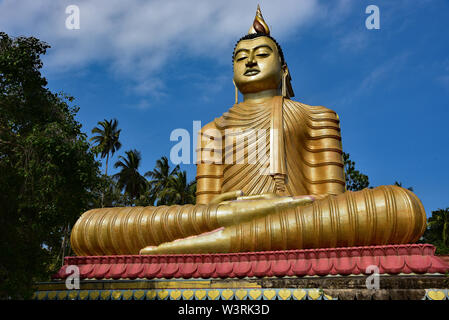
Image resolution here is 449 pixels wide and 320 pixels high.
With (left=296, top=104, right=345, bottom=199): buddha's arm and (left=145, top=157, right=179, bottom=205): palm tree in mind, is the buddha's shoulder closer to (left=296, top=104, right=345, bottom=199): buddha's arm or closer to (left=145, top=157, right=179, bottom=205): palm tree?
(left=296, top=104, right=345, bottom=199): buddha's arm

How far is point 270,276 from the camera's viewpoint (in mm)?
6000

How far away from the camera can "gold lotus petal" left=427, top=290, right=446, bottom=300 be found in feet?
15.8

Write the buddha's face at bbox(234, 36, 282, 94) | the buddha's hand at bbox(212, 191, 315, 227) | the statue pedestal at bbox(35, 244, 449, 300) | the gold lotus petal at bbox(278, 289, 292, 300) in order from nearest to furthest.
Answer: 1. the statue pedestal at bbox(35, 244, 449, 300)
2. the gold lotus petal at bbox(278, 289, 292, 300)
3. the buddha's hand at bbox(212, 191, 315, 227)
4. the buddha's face at bbox(234, 36, 282, 94)

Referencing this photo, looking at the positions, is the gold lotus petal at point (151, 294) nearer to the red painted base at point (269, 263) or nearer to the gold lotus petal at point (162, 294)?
the gold lotus petal at point (162, 294)

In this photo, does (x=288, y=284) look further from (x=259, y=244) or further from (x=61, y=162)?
(x=61, y=162)

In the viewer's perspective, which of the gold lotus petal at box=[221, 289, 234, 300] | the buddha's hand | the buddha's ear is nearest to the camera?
the gold lotus petal at box=[221, 289, 234, 300]

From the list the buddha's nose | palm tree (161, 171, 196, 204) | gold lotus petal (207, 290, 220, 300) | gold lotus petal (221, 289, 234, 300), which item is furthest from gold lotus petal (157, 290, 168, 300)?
palm tree (161, 171, 196, 204)

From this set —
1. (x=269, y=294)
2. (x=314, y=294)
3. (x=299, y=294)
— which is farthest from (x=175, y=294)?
(x=314, y=294)

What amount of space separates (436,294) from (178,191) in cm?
2036

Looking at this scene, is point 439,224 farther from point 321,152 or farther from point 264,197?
point 264,197

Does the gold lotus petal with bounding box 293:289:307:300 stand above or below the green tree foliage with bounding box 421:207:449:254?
below

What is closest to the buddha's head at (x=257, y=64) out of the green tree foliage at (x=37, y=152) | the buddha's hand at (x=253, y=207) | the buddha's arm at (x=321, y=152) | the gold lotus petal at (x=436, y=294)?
the buddha's arm at (x=321, y=152)

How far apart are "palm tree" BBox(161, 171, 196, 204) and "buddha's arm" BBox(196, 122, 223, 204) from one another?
1466 cm

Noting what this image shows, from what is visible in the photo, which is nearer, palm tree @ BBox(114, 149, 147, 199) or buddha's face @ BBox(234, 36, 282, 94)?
buddha's face @ BBox(234, 36, 282, 94)
